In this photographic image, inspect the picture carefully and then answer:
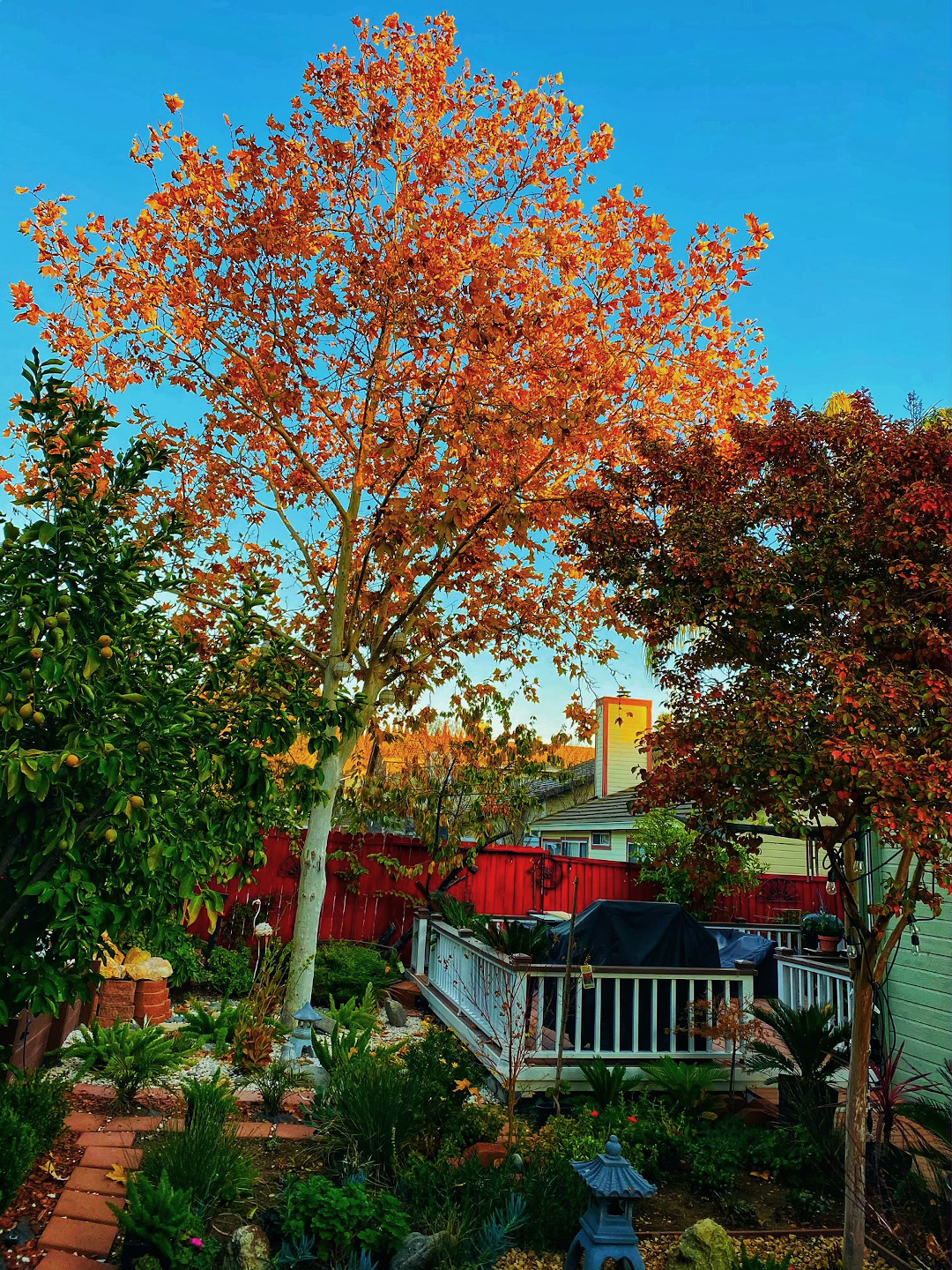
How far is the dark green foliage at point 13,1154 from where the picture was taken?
155 inches

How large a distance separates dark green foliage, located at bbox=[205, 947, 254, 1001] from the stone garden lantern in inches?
260

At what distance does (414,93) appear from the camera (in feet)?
32.2

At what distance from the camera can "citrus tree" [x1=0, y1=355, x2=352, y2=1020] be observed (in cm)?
344

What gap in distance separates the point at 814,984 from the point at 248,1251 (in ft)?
18.9

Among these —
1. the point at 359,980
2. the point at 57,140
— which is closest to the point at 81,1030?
the point at 359,980

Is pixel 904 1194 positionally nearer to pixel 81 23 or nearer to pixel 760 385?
pixel 760 385

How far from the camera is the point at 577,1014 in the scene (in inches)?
266

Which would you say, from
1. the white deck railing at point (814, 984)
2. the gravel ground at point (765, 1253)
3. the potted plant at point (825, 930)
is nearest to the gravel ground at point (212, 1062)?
the gravel ground at point (765, 1253)

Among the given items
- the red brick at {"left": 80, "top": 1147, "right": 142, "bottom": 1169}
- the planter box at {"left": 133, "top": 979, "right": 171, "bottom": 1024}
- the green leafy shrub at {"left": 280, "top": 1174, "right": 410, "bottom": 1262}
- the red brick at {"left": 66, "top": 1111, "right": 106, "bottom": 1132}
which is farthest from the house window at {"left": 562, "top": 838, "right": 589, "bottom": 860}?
the green leafy shrub at {"left": 280, "top": 1174, "right": 410, "bottom": 1262}

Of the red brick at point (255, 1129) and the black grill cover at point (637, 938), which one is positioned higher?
the black grill cover at point (637, 938)

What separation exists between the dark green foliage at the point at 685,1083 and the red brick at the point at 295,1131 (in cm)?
274

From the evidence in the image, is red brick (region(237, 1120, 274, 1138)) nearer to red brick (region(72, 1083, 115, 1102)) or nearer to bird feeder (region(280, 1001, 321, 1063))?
bird feeder (region(280, 1001, 321, 1063))

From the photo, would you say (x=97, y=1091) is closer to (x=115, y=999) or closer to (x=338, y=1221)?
(x=115, y=999)

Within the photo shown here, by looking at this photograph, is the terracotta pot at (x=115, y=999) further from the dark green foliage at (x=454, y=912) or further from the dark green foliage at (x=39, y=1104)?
the dark green foliage at (x=454, y=912)
